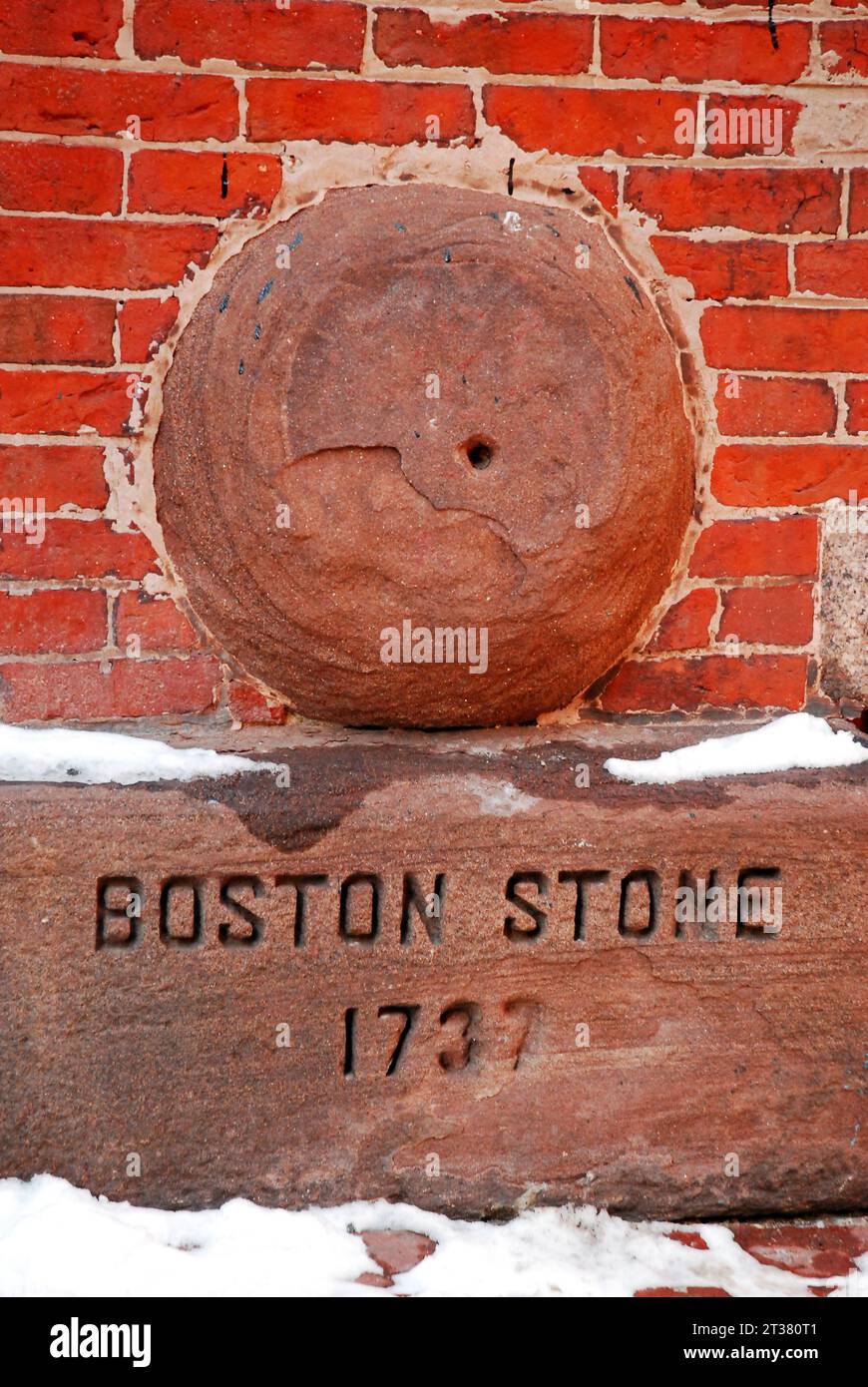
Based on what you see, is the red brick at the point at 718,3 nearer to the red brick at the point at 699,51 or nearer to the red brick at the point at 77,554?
the red brick at the point at 699,51

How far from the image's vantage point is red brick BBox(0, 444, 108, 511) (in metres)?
1.79

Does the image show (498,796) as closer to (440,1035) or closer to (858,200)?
(440,1035)

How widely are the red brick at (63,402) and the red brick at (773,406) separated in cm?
93

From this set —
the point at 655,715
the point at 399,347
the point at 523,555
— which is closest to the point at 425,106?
the point at 399,347

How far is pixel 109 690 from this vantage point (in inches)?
72.7

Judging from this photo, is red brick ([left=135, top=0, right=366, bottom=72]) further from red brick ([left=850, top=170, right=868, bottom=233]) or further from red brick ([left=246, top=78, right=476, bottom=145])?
red brick ([left=850, top=170, right=868, bottom=233])

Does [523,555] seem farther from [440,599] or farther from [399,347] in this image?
[399,347]

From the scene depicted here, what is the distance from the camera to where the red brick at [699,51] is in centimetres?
189

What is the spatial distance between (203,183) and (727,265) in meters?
0.82

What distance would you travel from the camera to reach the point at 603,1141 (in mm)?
Result: 1804

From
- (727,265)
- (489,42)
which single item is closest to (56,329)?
(489,42)

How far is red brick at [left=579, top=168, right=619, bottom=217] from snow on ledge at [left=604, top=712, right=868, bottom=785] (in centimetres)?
84

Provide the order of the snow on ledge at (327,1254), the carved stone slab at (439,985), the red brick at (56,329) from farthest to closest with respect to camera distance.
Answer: the red brick at (56,329) → the carved stone slab at (439,985) → the snow on ledge at (327,1254)

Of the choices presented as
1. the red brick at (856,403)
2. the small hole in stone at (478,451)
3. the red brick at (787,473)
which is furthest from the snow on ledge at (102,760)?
the red brick at (856,403)
